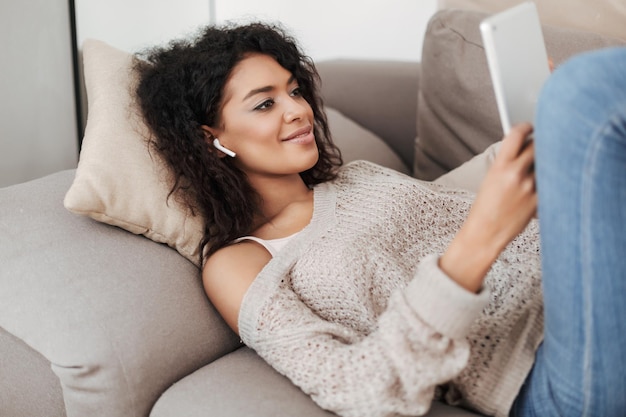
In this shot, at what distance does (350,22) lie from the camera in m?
2.38

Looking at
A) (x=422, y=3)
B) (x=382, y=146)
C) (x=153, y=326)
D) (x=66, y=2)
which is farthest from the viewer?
(x=422, y=3)

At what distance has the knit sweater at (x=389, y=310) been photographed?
0.95 metres

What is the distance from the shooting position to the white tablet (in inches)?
35.4

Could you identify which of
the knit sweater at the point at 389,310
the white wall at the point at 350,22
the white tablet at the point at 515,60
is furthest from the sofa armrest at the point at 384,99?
the white tablet at the point at 515,60

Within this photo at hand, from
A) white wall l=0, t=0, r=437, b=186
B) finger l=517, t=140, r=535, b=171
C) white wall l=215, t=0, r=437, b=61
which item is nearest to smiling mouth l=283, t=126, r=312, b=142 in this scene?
white wall l=0, t=0, r=437, b=186

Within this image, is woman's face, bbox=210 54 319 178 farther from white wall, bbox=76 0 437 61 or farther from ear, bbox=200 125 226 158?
white wall, bbox=76 0 437 61

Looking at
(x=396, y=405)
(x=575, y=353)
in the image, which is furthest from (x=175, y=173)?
(x=575, y=353)

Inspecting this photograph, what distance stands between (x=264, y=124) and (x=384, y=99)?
833mm

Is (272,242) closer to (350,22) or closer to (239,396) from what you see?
(239,396)

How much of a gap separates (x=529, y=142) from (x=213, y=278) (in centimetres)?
58

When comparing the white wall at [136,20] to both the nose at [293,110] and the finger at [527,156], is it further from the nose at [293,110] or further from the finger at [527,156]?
the finger at [527,156]

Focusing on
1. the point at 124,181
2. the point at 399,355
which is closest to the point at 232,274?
the point at 124,181

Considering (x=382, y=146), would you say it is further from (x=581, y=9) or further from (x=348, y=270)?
(x=348, y=270)

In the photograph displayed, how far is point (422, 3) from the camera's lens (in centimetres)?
225
